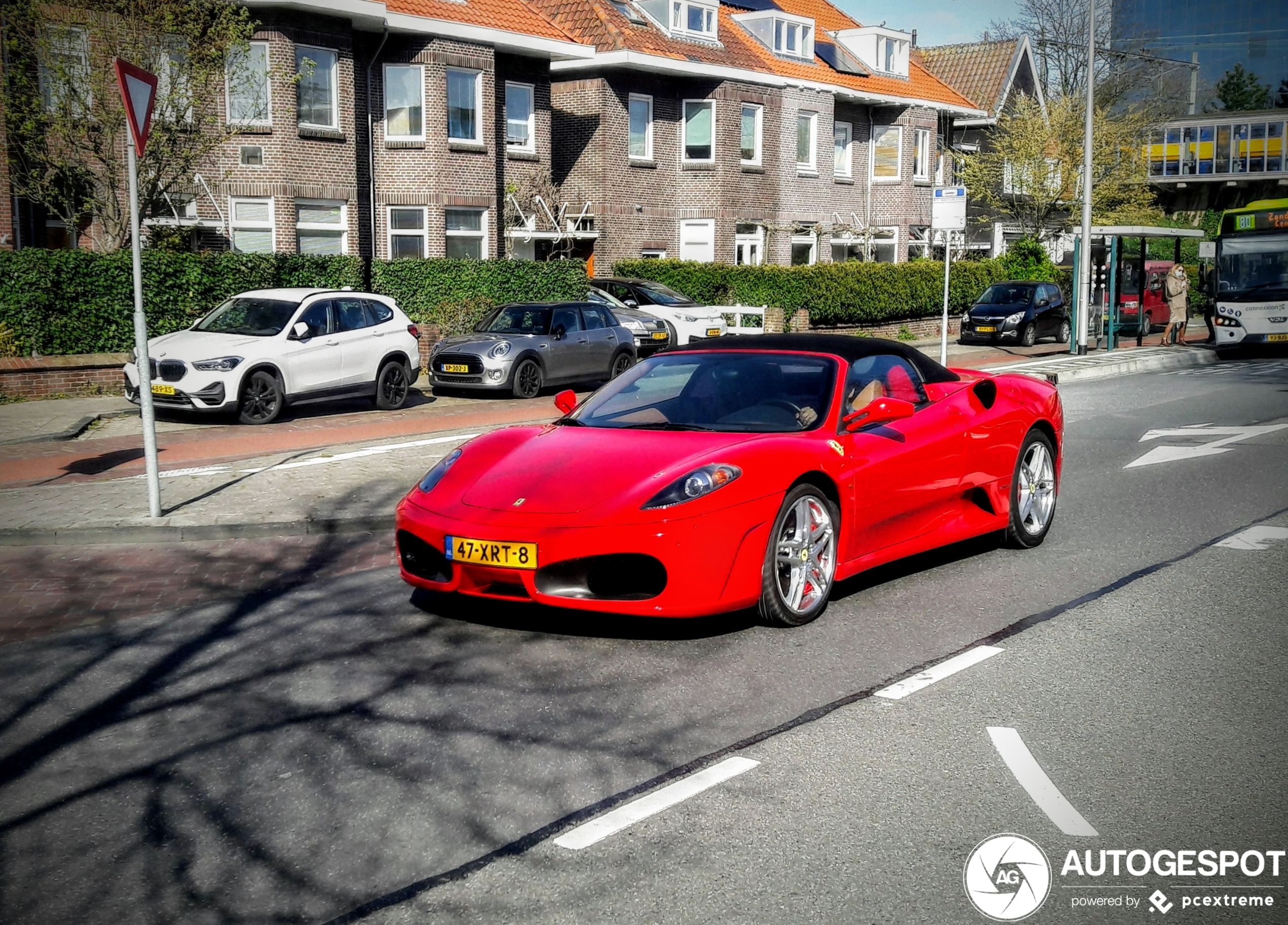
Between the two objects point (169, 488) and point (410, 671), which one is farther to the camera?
point (169, 488)

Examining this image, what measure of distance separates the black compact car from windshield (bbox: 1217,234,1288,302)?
14.3 feet

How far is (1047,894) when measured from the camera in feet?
12.5

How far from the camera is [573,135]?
36.7 meters

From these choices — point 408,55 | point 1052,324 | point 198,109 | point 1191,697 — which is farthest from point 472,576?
point 1052,324

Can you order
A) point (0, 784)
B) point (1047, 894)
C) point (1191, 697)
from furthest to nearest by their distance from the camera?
point (1191, 697)
point (0, 784)
point (1047, 894)

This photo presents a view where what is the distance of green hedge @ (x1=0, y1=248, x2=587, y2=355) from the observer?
1864 centimetres

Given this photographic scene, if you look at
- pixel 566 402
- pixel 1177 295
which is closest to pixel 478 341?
pixel 566 402

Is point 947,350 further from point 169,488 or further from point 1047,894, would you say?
point 1047,894

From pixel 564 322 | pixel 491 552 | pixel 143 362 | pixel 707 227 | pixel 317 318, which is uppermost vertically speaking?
pixel 707 227

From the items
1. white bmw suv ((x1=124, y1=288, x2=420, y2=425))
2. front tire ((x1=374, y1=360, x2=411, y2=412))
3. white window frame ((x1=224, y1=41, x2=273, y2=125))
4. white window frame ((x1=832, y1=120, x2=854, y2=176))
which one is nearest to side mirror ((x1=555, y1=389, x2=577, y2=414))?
white bmw suv ((x1=124, y1=288, x2=420, y2=425))

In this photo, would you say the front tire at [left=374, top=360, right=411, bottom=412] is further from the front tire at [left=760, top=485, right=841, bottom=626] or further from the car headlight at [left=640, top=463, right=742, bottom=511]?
the car headlight at [left=640, top=463, right=742, bottom=511]

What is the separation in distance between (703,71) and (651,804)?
35.4m

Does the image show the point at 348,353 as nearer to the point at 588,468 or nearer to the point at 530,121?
the point at 588,468

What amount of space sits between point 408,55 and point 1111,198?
33.9 metres
